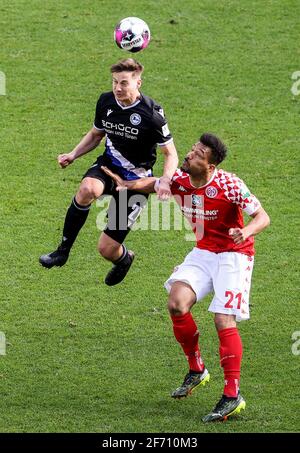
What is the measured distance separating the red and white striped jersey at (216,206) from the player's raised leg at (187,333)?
538 mm

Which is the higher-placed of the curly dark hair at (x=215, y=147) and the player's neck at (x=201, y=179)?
the curly dark hair at (x=215, y=147)

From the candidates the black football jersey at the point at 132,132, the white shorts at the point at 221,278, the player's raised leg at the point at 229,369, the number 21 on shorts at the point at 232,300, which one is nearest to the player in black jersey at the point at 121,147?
the black football jersey at the point at 132,132

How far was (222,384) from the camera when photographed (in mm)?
12445

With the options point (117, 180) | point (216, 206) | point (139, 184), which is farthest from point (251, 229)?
point (117, 180)

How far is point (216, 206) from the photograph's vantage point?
11.8 m

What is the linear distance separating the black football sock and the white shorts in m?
1.24

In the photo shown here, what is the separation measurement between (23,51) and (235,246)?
29.4ft

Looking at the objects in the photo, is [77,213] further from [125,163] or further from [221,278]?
[221,278]

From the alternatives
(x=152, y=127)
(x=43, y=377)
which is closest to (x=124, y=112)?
(x=152, y=127)

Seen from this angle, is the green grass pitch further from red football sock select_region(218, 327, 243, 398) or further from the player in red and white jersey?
the player in red and white jersey

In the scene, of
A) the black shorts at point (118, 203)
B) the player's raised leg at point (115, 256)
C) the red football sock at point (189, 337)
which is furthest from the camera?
the player's raised leg at point (115, 256)

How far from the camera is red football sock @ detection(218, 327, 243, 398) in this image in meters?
11.7

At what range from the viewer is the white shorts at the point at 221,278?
463 inches

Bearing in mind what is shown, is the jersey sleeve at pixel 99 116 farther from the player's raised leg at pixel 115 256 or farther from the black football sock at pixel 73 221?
the player's raised leg at pixel 115 256
